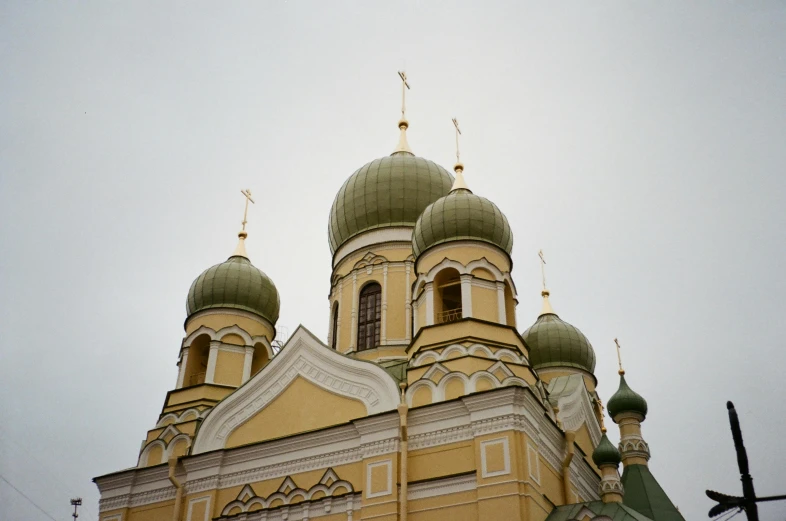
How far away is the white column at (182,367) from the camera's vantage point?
17.6 meters

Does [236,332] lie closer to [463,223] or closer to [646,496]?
[463,223]

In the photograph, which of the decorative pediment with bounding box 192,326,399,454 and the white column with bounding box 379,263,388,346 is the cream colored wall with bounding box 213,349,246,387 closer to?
the decorative pediment with bounding box 192,326,399,454

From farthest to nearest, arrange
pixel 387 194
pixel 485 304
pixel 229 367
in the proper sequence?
pixel 387 194 < pixel 229 367 < pixel 485 304

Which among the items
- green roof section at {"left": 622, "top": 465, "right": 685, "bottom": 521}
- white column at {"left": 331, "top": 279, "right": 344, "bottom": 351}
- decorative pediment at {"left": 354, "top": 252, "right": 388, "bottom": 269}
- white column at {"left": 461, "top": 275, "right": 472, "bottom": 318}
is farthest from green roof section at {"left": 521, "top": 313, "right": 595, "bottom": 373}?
white column at {"left": 461, "top": 275, "right": 472, "bottom": 318}

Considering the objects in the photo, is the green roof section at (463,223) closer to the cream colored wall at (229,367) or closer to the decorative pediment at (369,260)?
the decorative pediment at (369,260)

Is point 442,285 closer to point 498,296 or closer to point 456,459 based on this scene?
point 498,296

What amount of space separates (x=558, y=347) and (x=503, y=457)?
7451mm

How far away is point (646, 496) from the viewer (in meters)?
16.3

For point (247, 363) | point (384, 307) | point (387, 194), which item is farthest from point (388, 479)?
point (387, 194)

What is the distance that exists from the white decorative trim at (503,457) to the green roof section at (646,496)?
488 cm

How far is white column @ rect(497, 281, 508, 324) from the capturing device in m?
14.8

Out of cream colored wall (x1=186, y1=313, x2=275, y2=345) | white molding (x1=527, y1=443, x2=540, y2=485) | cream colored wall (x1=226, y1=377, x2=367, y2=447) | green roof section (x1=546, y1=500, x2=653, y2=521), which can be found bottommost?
green roof section (x1=546, y1=500, x2=653, y2=521)

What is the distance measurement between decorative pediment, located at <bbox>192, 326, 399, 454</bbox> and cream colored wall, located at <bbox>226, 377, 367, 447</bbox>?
0.06 meters

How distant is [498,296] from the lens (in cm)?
1495
